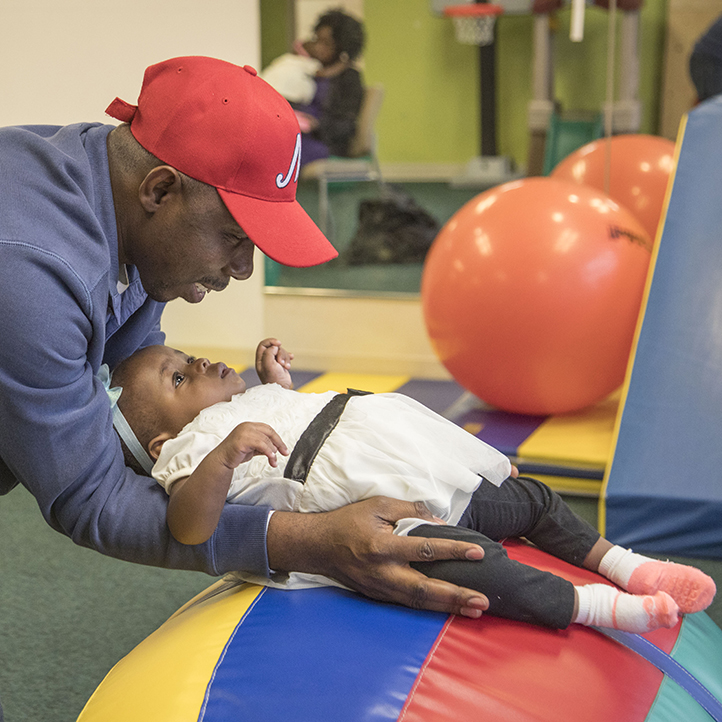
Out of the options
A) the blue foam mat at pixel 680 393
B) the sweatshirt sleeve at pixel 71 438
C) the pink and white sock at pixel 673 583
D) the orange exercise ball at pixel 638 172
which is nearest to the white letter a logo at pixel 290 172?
the sweatshirt sleeve at pixel 71 438

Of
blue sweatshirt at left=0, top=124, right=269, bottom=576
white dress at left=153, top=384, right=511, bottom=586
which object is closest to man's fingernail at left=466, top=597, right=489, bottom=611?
white dress at left=153, top=384, right=511, bottom=586

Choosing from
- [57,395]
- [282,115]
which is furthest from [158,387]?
[282,115]

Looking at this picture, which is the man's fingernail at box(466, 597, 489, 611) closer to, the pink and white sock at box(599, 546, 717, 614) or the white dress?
the white dress

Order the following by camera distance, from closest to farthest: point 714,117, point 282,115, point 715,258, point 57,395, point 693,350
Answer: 1. point 57,395
2. point 282,115
3. point 693,350
4. point 715,258
5. point 714,117

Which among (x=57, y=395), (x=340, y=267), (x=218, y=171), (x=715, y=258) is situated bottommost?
(x=340, y=267)

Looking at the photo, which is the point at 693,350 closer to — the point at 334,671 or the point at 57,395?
the point at 334,671

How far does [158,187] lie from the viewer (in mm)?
1141

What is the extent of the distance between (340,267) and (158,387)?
2553mm

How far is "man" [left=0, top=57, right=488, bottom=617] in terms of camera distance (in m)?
1.06

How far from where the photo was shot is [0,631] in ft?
6.54

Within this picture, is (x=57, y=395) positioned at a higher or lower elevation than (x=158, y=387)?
higher

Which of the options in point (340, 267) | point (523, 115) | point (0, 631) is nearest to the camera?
point (0, 631)

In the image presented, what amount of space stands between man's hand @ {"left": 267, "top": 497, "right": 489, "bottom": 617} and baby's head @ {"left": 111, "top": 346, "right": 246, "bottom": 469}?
0.99 ft

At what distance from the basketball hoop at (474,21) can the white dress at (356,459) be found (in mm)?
2674
